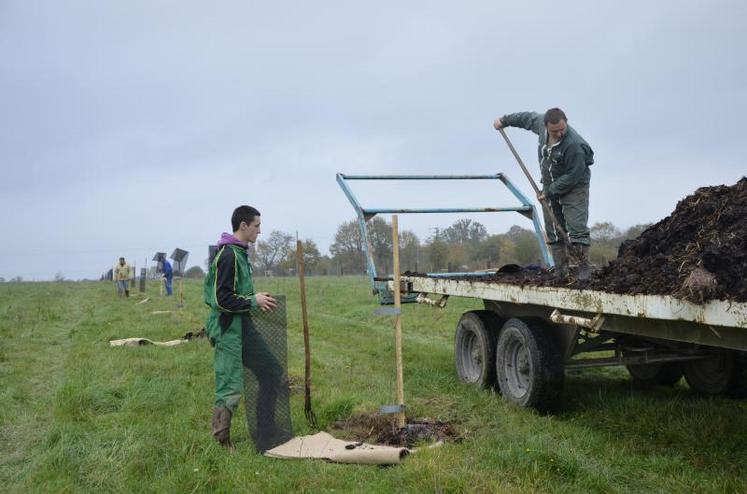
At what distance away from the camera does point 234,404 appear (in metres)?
4.46

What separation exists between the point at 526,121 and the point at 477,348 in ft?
7.83

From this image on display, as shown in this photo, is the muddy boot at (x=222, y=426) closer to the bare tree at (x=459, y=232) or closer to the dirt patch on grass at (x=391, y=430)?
the dirt patch on grass at (x=391, y=430)

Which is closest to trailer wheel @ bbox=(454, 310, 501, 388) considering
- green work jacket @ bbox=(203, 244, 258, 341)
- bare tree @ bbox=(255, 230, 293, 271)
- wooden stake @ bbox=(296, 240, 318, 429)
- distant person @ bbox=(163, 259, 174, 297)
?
wooden stake @ bbox=(296, 240, 318, 429)

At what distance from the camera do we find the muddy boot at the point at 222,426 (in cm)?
447

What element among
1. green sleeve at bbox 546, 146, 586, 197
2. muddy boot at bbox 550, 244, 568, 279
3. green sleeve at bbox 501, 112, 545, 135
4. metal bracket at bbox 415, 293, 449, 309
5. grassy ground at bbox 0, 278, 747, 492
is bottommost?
grassy ground at bbox 0, 278, 747, 492

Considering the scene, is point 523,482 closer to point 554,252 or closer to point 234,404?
point 234,404

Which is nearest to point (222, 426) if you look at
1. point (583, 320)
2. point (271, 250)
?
point (583, 320)

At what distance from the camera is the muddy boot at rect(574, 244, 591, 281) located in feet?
15.7

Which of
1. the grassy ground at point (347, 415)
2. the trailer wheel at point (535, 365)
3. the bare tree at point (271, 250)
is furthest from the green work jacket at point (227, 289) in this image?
the bare tree at point (271, 250)

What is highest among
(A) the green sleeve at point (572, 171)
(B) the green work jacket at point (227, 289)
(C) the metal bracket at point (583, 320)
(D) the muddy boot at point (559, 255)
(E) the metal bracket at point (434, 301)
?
(A) the green sleeve at point (572, 171)

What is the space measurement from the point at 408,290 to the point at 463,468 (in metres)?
3.38

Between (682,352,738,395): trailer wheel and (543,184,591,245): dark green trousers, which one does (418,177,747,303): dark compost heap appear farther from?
(682,352,738,395): trailer wheel

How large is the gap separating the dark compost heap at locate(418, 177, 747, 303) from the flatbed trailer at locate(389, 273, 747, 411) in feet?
0.24

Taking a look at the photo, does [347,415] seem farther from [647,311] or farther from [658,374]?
[658,374]
